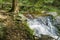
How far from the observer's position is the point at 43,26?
10.8 m

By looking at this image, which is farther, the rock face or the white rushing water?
the white rushing water

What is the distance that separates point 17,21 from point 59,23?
350cm

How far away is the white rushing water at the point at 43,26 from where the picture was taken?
32.7ft

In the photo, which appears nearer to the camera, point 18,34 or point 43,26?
point 18,34

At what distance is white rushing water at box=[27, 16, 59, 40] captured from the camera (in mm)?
9959

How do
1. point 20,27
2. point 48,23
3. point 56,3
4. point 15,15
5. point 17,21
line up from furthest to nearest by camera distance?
point 56,3 → point 48,23 → point 15,15 → point 17,21 → point 20,27

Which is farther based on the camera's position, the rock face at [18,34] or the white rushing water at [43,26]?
the white rushing water at [43,26]

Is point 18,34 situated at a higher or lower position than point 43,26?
higher

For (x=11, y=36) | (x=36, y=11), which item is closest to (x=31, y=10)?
(x=36, y=11)

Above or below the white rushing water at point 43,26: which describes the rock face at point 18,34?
above

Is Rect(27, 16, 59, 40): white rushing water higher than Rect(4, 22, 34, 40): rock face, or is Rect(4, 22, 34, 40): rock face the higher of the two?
Rect(4, 22, 34, 40): rock face

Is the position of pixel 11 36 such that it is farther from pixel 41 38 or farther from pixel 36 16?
pixel 36 16

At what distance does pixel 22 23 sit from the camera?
912 centimetres

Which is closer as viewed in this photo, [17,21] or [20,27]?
[20,27]
